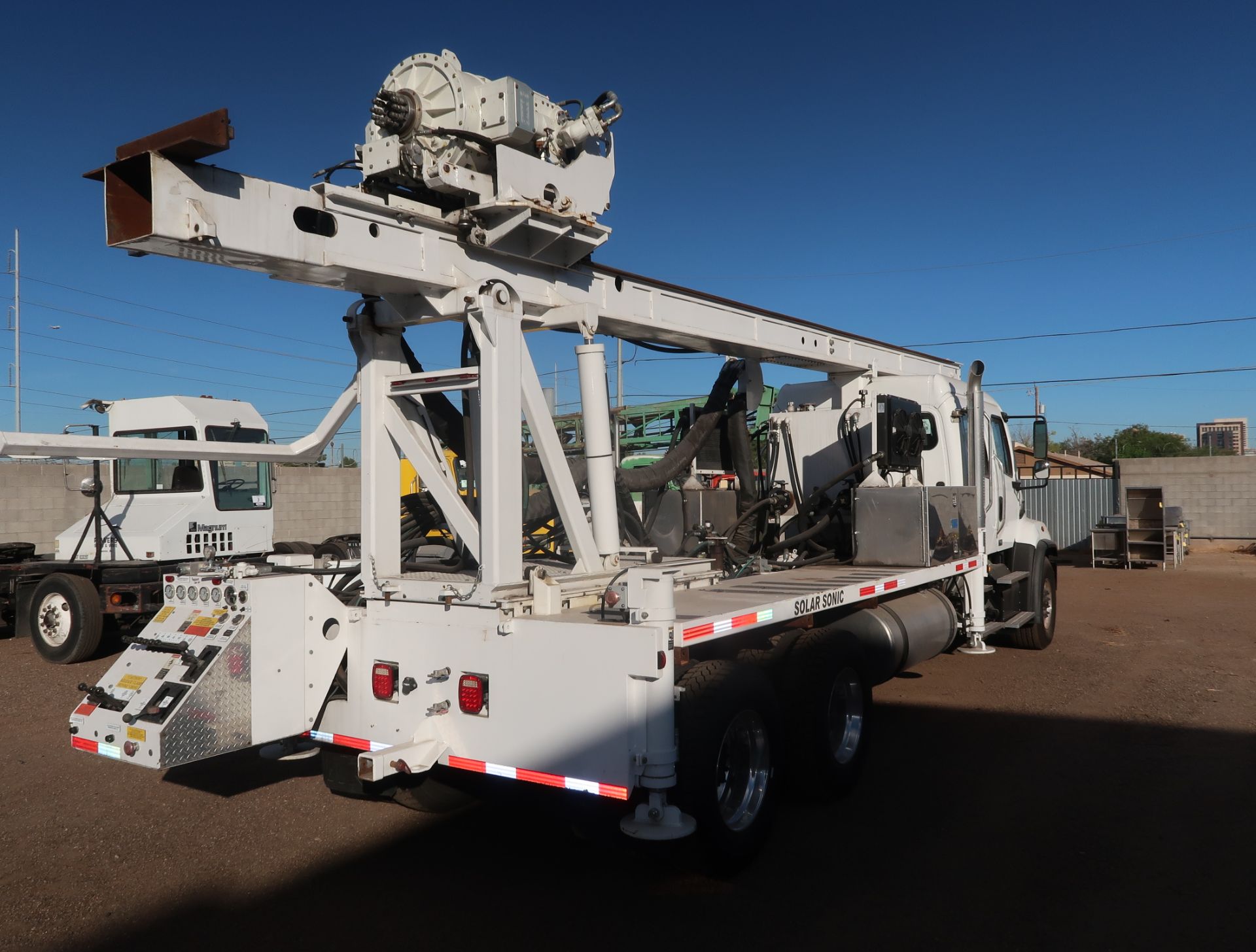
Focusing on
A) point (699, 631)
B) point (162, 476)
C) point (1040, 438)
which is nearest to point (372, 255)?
point (699, 631)

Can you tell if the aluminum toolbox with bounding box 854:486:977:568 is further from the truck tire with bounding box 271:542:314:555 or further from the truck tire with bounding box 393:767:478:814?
the truck tire with bounding box 271:542:314:555

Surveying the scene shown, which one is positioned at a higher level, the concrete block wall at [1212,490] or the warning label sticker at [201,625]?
the concrete block wall at [1212,490]

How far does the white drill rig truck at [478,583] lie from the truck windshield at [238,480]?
726cm

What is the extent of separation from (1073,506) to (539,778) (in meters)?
23.0

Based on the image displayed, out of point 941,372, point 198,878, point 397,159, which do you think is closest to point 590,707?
point 198,878

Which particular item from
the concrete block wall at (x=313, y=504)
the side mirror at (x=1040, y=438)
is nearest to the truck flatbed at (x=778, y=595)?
the side mirror at (x=1040, y=438)

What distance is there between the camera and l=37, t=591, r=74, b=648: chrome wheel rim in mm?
10609

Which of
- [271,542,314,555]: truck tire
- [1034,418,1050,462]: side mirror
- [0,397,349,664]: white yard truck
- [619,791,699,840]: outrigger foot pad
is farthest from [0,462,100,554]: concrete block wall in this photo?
[619,791,699,840]: outrigger foot pad

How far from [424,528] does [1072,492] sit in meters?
21.9

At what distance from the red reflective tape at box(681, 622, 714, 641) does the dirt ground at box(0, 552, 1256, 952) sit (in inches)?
35.6

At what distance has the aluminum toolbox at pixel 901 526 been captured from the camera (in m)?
7.42

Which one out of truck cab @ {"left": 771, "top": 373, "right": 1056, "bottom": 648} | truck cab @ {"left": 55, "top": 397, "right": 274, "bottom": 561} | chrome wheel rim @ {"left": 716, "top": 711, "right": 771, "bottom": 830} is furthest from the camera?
truck cab @ {"left": 55, "top": 397, "right": 274, "bottom": 561}

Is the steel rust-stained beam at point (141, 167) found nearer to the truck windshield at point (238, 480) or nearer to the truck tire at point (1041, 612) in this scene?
the truck windshield at point (238, 480)

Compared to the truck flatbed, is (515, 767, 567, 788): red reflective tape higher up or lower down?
lower down
